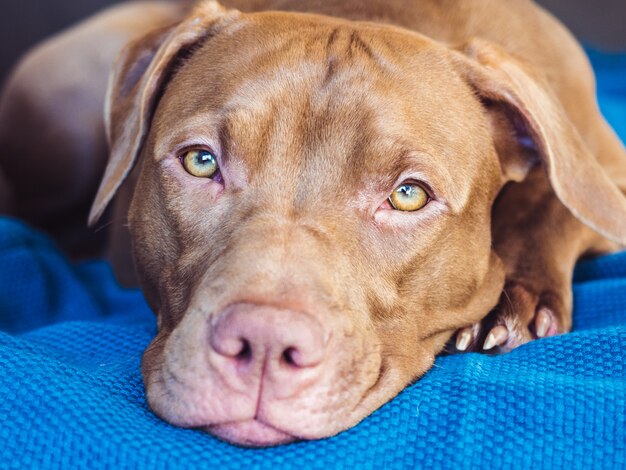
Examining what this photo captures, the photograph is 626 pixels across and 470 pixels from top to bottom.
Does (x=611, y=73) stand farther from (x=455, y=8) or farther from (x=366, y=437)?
(x=366, y=437)

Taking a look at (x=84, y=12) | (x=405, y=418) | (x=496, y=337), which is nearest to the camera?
(x=405, y=418)

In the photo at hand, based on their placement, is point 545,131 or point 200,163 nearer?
point 200,163

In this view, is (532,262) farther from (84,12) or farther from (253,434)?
(84,12)

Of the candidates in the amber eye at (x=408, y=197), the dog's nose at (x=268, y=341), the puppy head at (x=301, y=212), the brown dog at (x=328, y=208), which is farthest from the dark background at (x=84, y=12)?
the dog's nose at (x=268, y=341)

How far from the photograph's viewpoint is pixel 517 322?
8.52 ft

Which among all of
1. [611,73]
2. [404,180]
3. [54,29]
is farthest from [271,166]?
[54,29]

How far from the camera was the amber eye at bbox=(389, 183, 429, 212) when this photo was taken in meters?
2.33

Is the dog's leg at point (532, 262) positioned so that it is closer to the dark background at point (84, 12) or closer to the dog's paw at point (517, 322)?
the dog's paw at point (517, 322)

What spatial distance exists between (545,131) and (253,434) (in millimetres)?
1308

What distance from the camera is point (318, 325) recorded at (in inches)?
73.1

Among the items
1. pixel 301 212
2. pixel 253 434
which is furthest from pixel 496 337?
pixel 253 434

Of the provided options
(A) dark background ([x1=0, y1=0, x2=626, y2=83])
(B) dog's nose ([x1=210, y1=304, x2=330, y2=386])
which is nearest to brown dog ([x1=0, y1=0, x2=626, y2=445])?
(B) dog's nose ([x1=210, y1=304, x2=330, y2=386])

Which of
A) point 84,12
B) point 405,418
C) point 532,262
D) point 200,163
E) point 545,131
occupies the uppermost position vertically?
point 200,163

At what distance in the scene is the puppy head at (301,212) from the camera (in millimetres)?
1859
